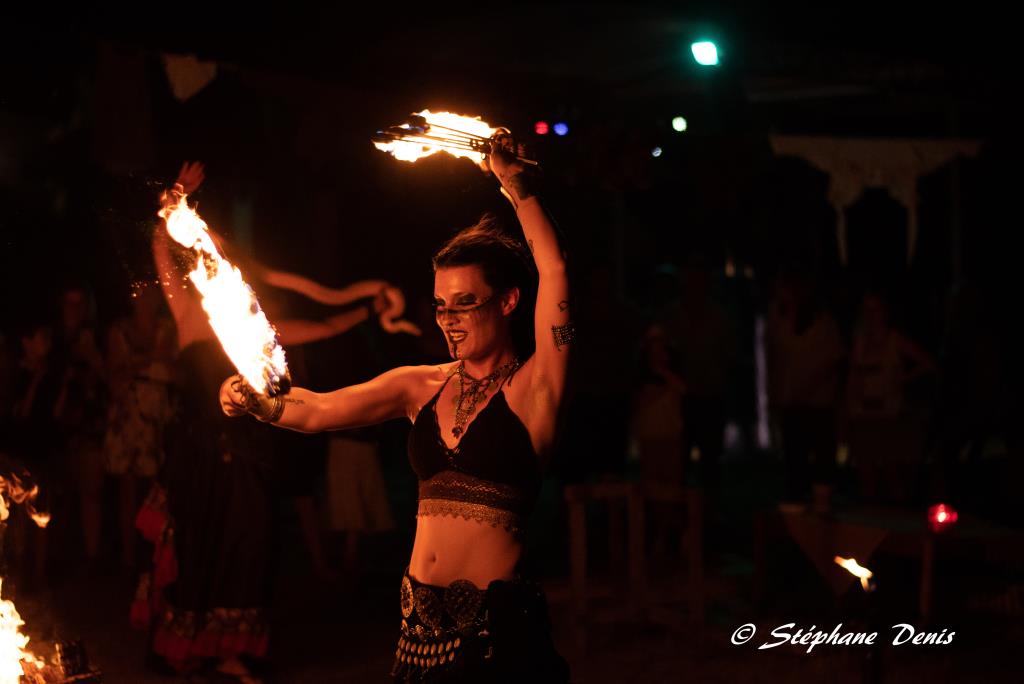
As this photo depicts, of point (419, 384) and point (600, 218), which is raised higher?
point (600, 218)

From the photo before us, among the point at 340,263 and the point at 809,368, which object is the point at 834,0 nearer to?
the point at 809,368

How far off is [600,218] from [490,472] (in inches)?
449

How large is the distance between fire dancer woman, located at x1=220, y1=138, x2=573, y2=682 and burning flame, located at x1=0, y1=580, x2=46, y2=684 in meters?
1.31

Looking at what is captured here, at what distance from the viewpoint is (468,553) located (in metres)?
3.29

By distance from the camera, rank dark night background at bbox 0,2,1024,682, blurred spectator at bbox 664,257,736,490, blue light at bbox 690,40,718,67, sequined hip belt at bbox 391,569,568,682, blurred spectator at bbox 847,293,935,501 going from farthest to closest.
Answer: blue light at bbox 690,40,718,67 < blurred spectator at bbox 664,257,736,490 < blurred spectator at bbox 847,293,935,501 < dark night background at bbox 0,2,1024,682 < sequined hip belt at bbox 391,569,568,682

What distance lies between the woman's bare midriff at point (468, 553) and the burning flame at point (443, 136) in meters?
1.04

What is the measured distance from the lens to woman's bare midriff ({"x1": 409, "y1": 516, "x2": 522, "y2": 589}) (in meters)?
3.28

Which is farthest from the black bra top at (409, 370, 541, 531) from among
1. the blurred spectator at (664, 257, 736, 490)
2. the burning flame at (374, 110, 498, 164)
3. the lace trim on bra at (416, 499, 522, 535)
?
the blurred spectator at (664, 257, 736, 490)

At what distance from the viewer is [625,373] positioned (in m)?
8.80

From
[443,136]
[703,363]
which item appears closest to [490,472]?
[443,136]

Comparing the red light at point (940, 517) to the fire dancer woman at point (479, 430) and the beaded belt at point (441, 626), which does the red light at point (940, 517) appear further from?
the beaded belt at point (441, 626)

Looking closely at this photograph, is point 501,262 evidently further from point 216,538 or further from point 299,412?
point 216,538

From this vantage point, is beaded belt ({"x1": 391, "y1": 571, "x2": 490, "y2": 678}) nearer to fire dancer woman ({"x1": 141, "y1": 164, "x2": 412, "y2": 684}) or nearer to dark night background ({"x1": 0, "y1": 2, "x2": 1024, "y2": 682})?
dark night background ({"x1": 0, "y1": 2, "x2": 1024, "y2": 682})

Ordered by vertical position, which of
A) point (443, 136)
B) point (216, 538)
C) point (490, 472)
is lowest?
point (216, 538)
